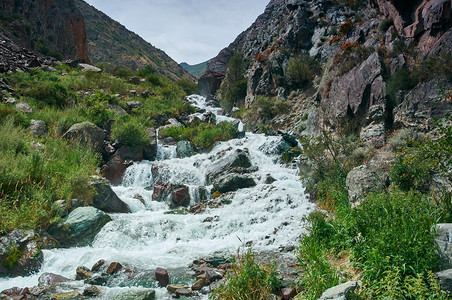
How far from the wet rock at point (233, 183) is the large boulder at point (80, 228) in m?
4.83

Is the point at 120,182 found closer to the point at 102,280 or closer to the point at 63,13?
the point at 102,280

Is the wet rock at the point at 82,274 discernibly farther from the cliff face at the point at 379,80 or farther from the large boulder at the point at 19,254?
the cliff face at the point at 379,80

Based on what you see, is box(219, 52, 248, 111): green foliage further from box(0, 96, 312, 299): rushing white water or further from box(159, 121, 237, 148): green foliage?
box(0, 96, 312, 299): rushing white water

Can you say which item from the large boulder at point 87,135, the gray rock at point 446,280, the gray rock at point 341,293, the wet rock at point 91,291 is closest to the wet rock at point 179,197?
the large boulder at point 87,135

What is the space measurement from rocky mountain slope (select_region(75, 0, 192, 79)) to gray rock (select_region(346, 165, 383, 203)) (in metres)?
57.0

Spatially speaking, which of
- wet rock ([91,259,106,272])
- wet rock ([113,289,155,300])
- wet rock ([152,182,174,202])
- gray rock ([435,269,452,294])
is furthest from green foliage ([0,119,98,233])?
gray rock ([435,269,452,294])

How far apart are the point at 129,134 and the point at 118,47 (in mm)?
59720

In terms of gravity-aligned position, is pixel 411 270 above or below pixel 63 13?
below

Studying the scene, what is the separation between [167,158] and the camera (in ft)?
49.2

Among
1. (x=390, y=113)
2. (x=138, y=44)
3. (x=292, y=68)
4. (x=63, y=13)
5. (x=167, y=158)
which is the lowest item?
(x=167, y=158)

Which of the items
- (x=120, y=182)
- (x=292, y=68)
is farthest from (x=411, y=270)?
(x=292, y=68)

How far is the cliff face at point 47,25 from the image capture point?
2742 centimetres

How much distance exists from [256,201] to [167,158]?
24.0ft

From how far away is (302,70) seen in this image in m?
21.0
